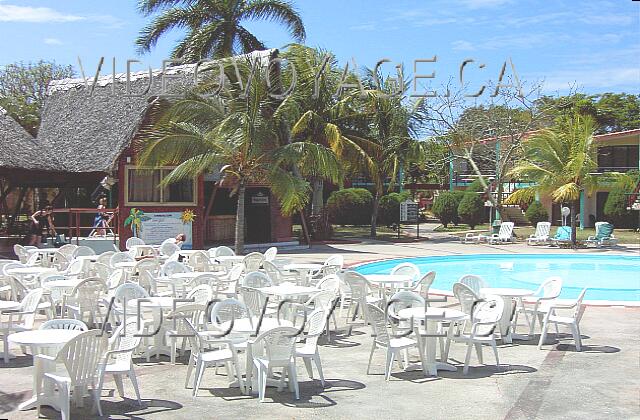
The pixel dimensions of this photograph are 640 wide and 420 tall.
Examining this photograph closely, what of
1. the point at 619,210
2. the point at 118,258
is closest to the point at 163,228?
the point at 118,258

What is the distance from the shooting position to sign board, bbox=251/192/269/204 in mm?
26438

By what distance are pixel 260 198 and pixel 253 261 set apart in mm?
12698

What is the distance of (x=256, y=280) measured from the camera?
10.7 meters

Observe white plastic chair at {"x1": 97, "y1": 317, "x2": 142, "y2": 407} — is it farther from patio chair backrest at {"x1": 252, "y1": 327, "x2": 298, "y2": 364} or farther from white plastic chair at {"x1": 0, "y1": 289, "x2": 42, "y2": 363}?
white plastic chair at {"x1": 0, "y1": 289, "x2": 42, "y2": 363}

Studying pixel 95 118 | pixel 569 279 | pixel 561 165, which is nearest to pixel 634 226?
pixel 561 165

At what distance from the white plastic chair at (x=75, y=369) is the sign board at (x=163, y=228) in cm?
1630

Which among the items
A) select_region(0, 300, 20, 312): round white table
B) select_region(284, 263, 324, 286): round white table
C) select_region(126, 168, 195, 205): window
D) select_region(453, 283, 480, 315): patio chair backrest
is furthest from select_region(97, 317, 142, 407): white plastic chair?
select_region(126, 168, 195, 205): window

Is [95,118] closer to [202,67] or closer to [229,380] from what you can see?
[202,67]

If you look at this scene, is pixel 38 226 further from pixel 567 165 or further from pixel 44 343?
pixel 567 165

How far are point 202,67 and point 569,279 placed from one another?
1300 centimetres

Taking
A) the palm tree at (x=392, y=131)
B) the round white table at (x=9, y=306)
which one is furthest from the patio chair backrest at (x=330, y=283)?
the palm tree at (x=392, y=131)

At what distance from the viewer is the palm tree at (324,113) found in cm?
2558

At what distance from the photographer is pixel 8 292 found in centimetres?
1250

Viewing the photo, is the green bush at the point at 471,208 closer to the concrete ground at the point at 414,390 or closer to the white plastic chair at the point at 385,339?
the concrete ground at the point at 414,390
